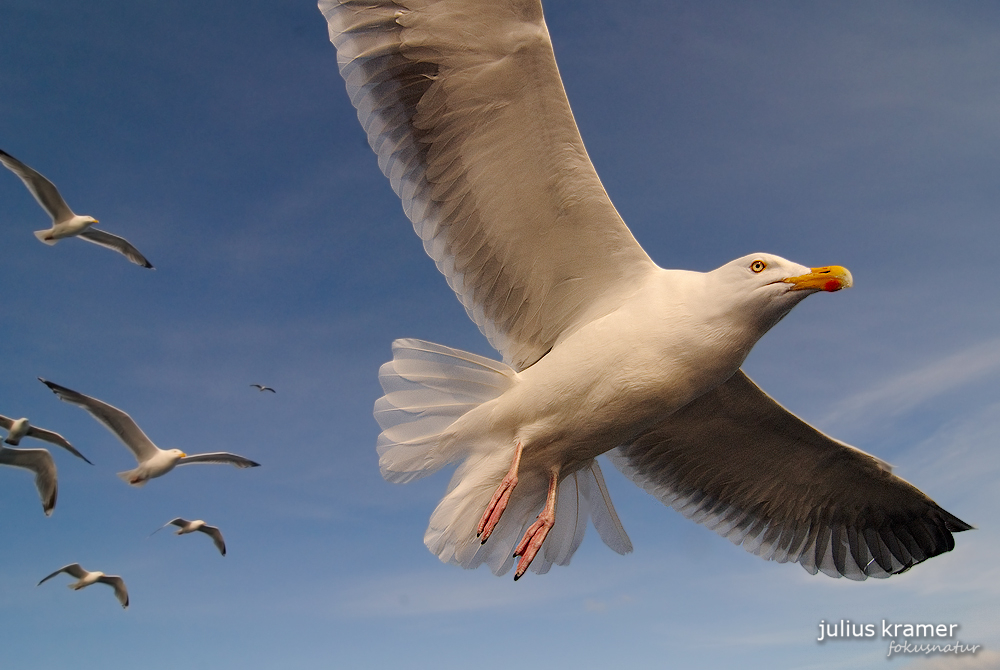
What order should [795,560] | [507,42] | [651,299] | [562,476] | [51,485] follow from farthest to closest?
[51,485], [795,560], [562,476], [651,299], [507,42]

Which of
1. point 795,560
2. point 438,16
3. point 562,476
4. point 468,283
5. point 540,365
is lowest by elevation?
point 795,560

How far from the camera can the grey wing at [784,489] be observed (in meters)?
5.12

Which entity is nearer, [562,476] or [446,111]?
[446,111]

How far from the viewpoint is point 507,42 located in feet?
12.3

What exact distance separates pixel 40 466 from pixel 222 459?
1.85 metres

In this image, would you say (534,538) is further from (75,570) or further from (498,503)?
(75,570)

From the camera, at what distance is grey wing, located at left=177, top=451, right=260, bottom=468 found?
8438 millimetres

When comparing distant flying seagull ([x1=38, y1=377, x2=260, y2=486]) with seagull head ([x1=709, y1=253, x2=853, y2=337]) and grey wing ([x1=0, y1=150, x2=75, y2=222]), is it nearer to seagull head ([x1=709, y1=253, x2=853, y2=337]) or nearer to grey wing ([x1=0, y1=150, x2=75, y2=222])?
grey wing ([x1=0, y1=150, x2=75, y2=222])

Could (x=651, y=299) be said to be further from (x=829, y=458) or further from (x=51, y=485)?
(x=51, y=485)

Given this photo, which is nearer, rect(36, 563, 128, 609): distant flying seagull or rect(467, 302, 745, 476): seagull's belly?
rect(467, 302, 745, 476): seagull's belly

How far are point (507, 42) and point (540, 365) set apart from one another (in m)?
1.73

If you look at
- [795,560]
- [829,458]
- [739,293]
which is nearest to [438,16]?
[739,293]

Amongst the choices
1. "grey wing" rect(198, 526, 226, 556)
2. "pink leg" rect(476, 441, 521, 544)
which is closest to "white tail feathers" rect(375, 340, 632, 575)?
"pink leg" rect(476, 441, 521, 544)

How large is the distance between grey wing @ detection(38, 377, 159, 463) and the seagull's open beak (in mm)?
6482
